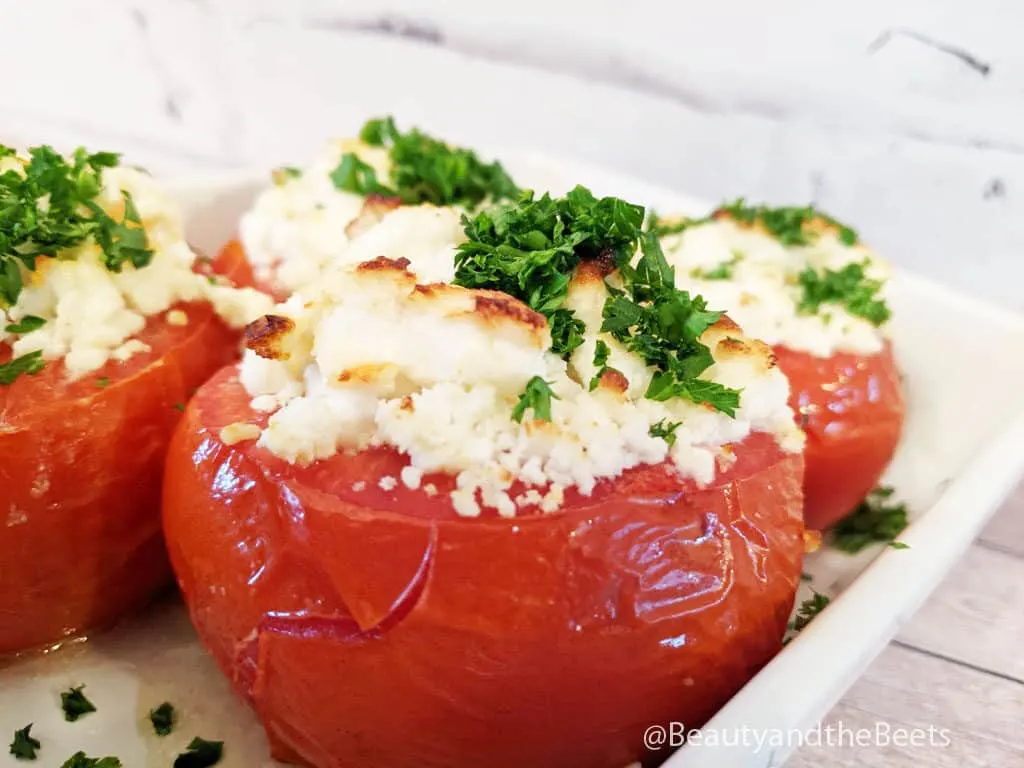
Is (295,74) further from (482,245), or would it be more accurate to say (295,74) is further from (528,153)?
(482,245)

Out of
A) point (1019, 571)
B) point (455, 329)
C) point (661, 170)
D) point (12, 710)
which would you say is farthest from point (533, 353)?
point (661, 170)

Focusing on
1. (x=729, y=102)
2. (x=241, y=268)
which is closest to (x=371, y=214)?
(x=241, y=268)

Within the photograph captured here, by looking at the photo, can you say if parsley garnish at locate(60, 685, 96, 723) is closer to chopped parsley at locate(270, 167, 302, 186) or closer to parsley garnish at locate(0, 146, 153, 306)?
parsley garnish at locate(0, 146, 153, 306)

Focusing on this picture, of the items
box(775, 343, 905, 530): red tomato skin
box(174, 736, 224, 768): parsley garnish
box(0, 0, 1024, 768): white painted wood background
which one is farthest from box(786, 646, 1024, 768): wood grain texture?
box(174, 736, 224, 768): parsley garnish

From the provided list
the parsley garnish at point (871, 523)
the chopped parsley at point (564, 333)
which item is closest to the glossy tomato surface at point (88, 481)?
the chopped parsley at point (564, 333)

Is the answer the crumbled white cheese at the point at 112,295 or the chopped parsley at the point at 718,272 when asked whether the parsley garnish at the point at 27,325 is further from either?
the chopped parsley at the point at 718,272

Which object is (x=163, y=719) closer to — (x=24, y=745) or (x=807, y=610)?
(x=24, y=745)

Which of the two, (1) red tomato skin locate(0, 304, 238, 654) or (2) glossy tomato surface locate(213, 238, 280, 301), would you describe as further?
(2) glossy tomato surface locate(213, 238, 280, 301)
